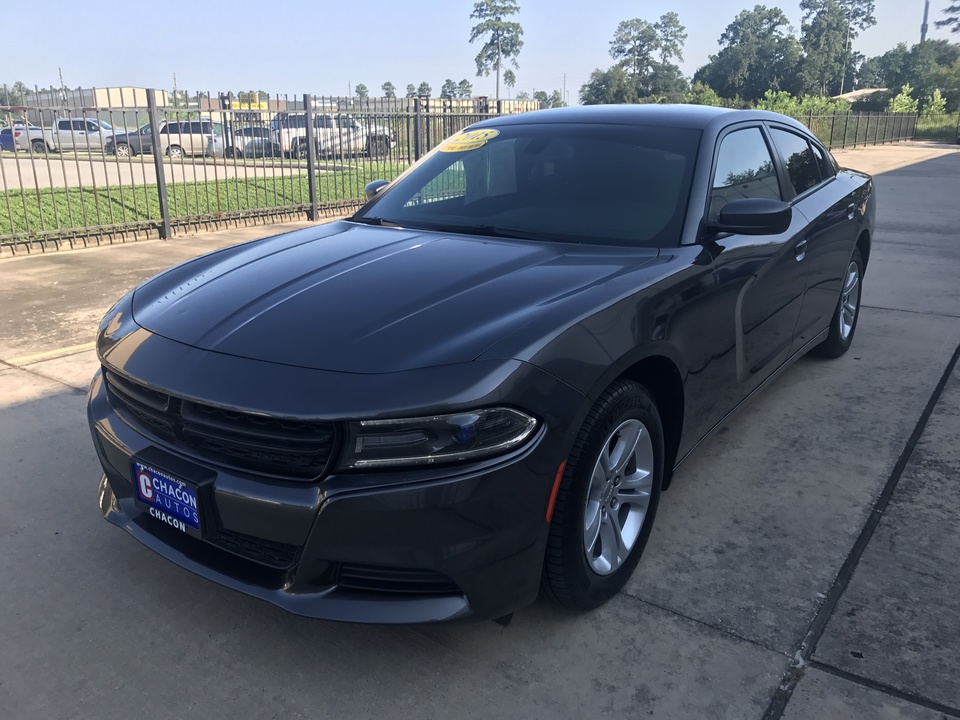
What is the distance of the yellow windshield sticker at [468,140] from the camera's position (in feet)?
12.5

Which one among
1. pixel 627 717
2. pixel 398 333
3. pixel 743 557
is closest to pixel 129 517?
pixel 398 333

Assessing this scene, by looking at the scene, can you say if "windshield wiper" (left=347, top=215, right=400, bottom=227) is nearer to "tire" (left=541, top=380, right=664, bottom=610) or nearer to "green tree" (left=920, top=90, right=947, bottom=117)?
"tire" (left=541, top=380, right=664, bottom=610)

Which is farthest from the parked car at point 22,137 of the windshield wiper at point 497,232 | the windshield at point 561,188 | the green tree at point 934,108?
the green tree at point 934,108

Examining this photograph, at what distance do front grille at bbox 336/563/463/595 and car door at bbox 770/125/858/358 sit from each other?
272cm

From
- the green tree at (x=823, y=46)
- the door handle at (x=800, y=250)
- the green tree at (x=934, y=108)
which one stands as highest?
the green tree at (x=823, y=46)

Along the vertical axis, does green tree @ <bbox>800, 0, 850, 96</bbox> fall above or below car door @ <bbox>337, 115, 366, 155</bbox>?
above

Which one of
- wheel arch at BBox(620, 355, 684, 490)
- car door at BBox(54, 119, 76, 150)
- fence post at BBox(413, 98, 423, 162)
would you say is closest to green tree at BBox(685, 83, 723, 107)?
fence post at BBox(413, 98, 423, 162)

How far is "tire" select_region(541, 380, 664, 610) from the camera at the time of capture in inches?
89.7

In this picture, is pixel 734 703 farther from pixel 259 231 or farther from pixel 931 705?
pixel 259 231

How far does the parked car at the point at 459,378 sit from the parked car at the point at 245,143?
8.82 metres

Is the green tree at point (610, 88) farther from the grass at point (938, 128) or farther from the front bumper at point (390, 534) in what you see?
the front bumper at point (390, 534)

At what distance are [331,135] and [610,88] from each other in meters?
92.1

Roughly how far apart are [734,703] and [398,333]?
1395 mm

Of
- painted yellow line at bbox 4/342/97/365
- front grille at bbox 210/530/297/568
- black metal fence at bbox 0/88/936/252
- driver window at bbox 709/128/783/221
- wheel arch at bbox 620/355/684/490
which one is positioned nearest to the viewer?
front grille at bbox 210/530/297/568
